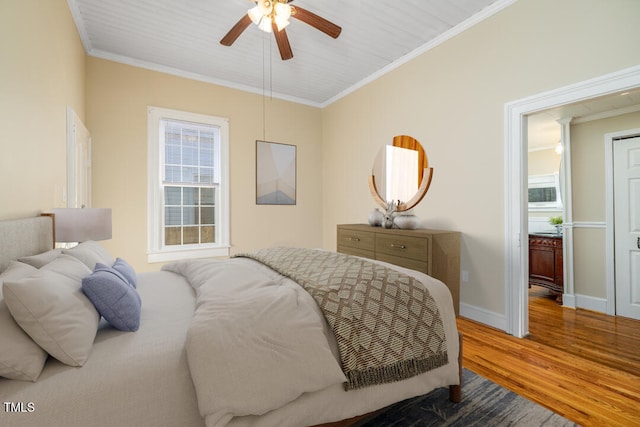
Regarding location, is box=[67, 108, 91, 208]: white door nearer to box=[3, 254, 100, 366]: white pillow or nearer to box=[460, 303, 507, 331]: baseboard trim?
box=[3, 254, 100, 366]: white pillow

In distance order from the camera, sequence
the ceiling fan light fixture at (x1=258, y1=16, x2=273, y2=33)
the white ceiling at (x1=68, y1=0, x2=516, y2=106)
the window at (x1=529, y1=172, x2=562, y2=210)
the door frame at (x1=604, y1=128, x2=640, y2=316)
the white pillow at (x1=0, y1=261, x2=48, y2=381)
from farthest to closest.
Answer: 1. the window at (x1=529, y1=172, x2=562, y2=210)
2. the door frame at (x1=604, y1=128, x2=640, y2=316)
3. the white ceiling at (x1=68, y1=0, x2=516, y2=106)
4. the ceiling fan light fixture at (x1=258, y1=16, x2=273, y2=33)
5. the white pillow at (x1=0, y1=261, x2=48, y2=381)

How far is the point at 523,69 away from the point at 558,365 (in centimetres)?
237

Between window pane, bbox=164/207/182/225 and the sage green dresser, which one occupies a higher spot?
window pane, bbox=164/207/182/225

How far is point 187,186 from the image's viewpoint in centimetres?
414

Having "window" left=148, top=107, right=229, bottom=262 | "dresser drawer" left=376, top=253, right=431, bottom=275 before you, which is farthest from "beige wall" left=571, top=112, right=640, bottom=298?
"window" left=148, top=107, right=229, bottom=262

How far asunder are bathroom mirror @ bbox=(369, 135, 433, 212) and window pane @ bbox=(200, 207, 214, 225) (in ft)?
7.51

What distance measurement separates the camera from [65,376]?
3.09ft

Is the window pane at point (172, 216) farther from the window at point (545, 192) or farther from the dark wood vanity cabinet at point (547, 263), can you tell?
the window at point (545, 192)

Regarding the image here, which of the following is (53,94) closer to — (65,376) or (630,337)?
(65,376)

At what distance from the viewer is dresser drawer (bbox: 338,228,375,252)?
11.4ft

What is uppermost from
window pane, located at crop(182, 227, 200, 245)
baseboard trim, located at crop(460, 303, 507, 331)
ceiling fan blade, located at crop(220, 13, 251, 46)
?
ceiling fan blade, located at crop(220, 13, 251, 46)

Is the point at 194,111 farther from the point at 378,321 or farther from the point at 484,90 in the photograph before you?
the point at 378,321

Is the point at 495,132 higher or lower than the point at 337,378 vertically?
higher

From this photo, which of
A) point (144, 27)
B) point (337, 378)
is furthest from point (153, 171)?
point (337, 378)
